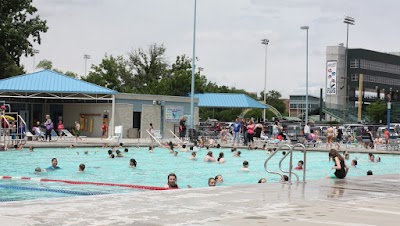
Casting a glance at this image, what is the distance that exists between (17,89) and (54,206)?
3765 cm

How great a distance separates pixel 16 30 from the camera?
5441cm

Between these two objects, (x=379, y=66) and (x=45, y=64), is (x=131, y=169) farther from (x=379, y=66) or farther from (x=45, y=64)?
(x=45, y=64)

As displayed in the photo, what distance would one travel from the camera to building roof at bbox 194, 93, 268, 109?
69875mm

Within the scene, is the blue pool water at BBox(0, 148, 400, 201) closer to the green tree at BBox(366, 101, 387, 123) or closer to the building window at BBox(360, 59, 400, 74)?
the green tree at BBox(366, 101, 387, 123)

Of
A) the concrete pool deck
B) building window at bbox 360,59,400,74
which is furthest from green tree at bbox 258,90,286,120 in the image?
the concrete pool deck

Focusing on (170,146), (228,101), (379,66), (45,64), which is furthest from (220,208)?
(45,64)

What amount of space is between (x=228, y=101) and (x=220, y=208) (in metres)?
61.6

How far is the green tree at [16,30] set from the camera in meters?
54.9

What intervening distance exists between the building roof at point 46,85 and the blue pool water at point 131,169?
12.2m

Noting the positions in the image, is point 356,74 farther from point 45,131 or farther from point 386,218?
point 386,218

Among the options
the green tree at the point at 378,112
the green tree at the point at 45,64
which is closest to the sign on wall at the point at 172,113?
the green tree at the point at 378,112

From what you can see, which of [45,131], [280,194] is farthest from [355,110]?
[280,194]

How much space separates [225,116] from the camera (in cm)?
10194

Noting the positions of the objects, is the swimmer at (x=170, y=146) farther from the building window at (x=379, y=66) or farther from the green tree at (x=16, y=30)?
the building window at (x=379, y=66)
